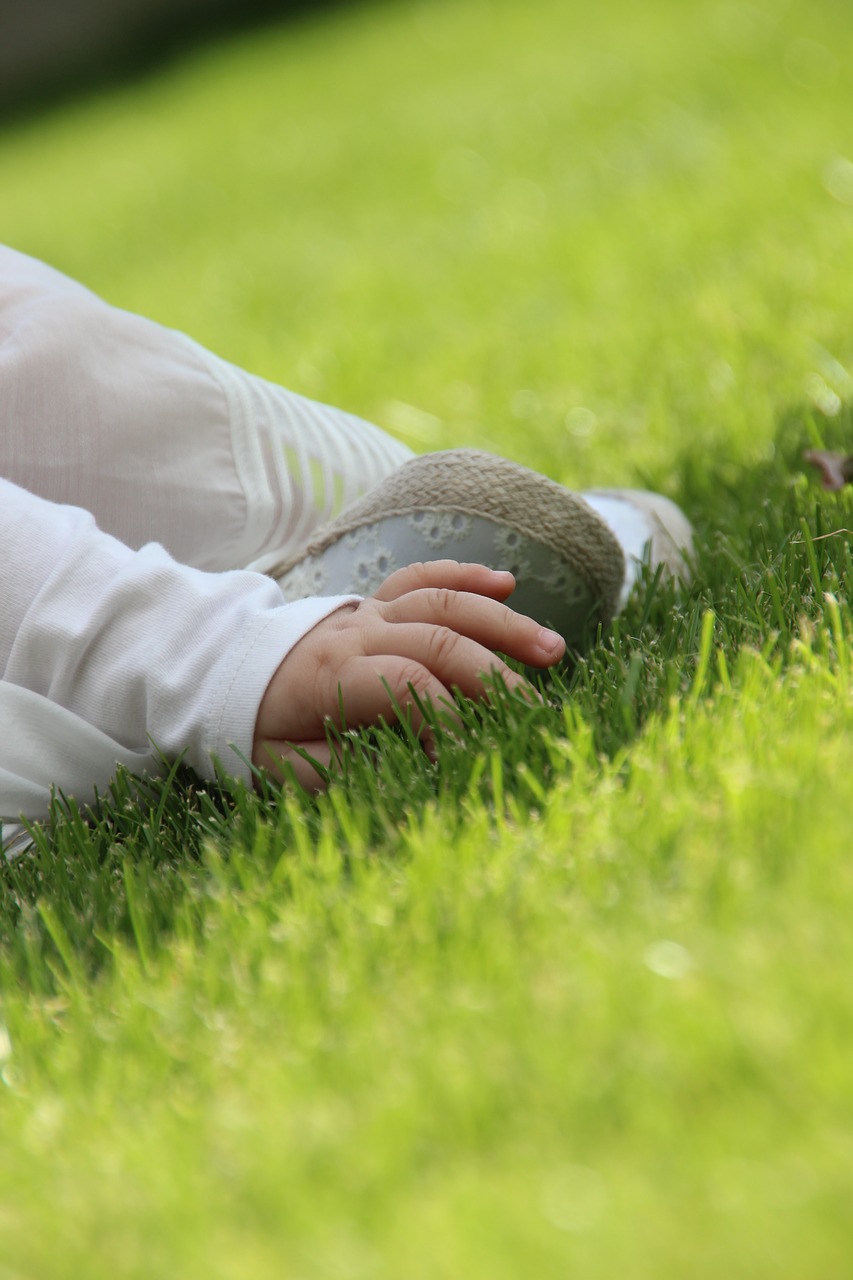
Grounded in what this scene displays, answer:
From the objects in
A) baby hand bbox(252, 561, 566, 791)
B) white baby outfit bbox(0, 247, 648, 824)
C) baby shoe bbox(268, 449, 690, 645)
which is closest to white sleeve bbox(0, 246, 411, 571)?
white baby outfit bbox(0, 247, 648, 824)

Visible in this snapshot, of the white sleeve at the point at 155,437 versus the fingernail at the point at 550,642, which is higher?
the fingernail at the point at 550,642

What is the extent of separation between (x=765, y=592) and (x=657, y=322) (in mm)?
1594

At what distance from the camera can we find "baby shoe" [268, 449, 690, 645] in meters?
1.41

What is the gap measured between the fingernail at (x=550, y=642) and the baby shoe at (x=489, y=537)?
16cm

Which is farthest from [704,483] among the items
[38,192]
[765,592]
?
[38,192]

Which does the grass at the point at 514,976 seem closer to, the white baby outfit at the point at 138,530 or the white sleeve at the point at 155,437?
the white baby outfit at the point at 138,530

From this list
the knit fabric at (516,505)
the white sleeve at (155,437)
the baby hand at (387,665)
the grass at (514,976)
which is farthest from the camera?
the white sleeve at (155,437)

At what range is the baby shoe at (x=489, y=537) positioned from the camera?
1407mm

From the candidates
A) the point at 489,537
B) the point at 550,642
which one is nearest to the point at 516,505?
the point at 489,537

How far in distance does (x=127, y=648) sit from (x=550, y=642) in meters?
0.41

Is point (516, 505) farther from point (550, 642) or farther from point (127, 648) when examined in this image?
point (127, 648)

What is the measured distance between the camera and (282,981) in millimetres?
928

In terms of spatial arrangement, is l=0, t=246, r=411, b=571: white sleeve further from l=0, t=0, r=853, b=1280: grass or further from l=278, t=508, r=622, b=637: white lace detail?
l=0, t=0, r=853, b=1280: grass

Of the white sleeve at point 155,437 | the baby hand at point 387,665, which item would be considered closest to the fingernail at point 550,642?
the baby hand at point 387,665
